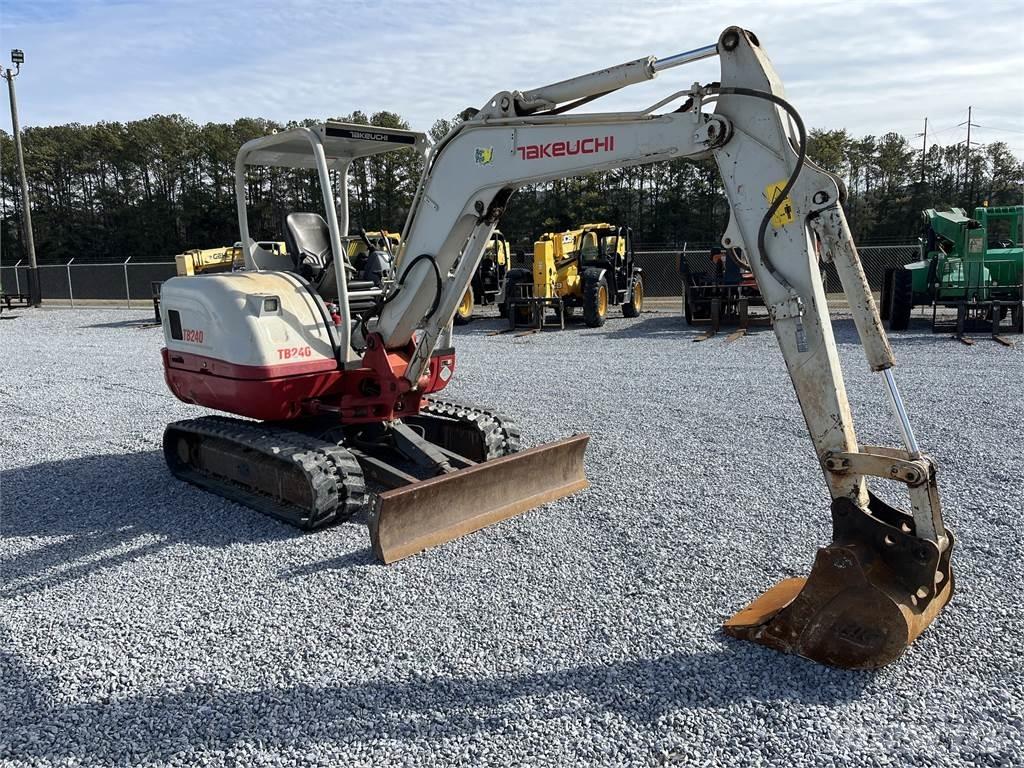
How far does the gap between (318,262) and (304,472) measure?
1.99 m

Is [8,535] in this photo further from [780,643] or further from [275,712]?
[780,643]

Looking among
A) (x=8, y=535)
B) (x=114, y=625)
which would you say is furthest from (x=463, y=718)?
(x=8, y=535)

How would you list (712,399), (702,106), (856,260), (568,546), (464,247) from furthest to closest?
(712,399) < (464,247) < (568,546) < (702,106) < (856,260)

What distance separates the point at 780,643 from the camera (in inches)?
144

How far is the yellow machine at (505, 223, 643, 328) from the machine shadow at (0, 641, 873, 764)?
45.7ft

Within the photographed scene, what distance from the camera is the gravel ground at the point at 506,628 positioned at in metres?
3.11

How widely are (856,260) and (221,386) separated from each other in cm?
436

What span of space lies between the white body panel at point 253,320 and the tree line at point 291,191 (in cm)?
1879

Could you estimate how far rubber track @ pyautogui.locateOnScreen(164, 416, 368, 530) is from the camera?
526 centimetres

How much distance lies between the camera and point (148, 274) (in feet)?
111

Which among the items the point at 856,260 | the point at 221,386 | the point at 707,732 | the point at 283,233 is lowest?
the point at 707,732

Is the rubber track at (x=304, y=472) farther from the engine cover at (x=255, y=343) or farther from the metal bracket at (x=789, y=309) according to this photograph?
the metal bracket at (x=789, y=309)

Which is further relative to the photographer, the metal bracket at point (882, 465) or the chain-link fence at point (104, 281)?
the chain-link fence at point (104, 281)

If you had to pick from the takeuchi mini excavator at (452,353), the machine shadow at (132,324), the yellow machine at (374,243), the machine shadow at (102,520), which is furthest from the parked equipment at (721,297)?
the machine shadow at (132,324)
